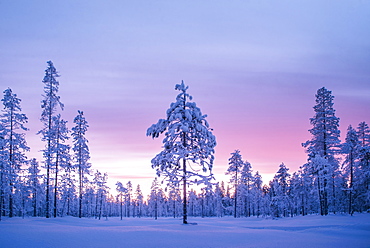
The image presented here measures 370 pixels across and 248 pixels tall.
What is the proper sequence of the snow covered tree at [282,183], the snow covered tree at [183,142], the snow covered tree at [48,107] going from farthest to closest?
the snow covered tree at [282,183]
the snow covered tree at [48,107]
the snow covered tree at [183,142]

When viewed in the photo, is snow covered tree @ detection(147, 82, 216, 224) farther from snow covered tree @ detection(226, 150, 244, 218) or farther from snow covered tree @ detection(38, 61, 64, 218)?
snow covered tree @ detection(226, 150, 244, 218)

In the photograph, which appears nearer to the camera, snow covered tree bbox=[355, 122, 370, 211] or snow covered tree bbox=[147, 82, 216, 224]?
snow covered tree bbox=[147, 82, 216, 224]

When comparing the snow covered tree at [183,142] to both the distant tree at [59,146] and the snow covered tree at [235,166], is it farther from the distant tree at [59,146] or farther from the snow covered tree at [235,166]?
the snow covered tree at [235,166]

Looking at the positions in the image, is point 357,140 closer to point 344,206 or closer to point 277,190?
point 277,190

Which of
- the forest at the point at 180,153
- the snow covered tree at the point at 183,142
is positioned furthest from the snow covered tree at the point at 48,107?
the snow covered tree at the point at 183,142

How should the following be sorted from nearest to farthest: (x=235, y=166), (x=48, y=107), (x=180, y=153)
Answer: (x=180, y=153)
(x=48, y=107)
(x=235, y=166)

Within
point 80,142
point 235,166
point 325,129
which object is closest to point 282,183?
point 235,166

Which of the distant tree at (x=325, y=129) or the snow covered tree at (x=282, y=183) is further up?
the distant tree at (x=325, y=129)

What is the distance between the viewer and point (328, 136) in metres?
33.0

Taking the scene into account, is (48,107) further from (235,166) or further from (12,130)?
(235,166)

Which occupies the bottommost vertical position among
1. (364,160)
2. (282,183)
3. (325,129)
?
(282,183)

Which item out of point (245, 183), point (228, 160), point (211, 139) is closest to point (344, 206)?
point (245, 183)

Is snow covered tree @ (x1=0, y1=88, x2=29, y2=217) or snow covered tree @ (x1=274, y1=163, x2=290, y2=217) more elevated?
snow covered tree @ (x1=0, y1=88, x2=29, y2=217)

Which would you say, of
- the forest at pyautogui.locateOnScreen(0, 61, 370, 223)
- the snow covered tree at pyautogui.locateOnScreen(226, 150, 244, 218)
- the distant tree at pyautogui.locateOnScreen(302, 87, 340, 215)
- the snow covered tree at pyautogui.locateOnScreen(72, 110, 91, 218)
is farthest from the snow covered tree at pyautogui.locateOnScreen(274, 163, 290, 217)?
the snow covered tree at pyautogui.locateOnScreen(72, 110, 91, 218)
